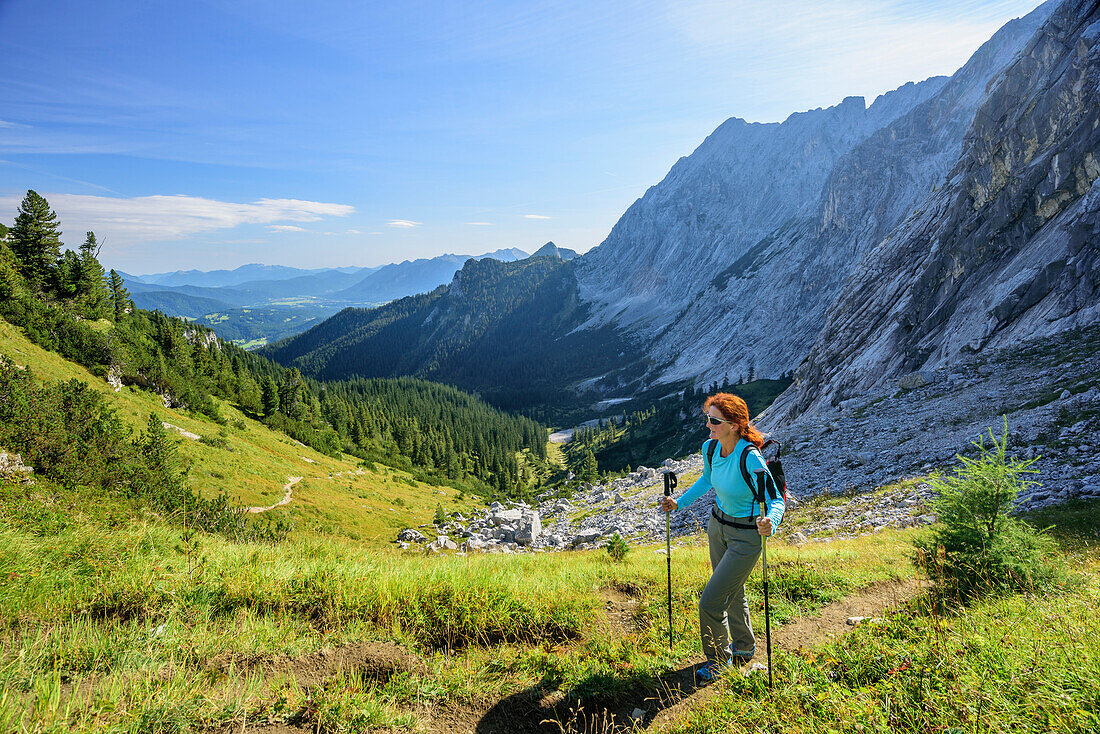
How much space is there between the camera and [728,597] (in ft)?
18.3

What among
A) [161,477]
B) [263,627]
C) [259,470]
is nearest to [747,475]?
[263,627]

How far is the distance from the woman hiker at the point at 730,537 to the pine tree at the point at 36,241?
68.7m

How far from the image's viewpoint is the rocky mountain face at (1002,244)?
3366 centimetres

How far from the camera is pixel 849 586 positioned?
8.31m

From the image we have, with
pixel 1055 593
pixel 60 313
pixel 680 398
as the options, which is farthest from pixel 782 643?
pixel 680 398

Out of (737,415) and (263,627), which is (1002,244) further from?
(263,627)

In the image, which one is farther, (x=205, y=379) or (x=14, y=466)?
(x=205, y=379)

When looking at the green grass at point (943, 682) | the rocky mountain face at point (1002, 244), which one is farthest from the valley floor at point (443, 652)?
the rocky mountain face at point (1002, 244)

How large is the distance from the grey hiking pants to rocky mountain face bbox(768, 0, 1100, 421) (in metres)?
38.4

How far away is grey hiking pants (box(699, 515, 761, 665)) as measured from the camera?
5.43 metres

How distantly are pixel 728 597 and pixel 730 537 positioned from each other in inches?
31.0

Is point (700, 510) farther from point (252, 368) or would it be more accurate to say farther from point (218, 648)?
point (252, 368)

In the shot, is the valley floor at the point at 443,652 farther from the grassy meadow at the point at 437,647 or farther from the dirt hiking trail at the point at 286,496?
the dirt hiking trail at the point at 286,496

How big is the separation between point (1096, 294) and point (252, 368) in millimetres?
134267
